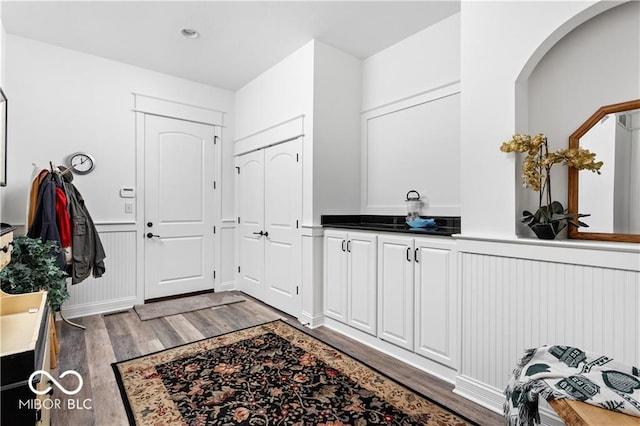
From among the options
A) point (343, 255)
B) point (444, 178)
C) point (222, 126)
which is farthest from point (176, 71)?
point (444, 178)

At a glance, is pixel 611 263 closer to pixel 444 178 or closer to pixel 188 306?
pixel 444 178

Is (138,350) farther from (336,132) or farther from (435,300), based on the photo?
(336,132)

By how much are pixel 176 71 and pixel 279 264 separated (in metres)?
2.65

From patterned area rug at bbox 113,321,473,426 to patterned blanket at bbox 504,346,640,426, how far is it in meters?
0.72

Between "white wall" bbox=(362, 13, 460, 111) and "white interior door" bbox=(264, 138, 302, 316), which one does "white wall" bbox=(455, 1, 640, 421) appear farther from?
"white interior door" bbox=(264, 138, 302, 316)

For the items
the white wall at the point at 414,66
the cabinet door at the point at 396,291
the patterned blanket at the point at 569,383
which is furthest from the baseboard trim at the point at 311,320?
the white wall at the point at 414,66

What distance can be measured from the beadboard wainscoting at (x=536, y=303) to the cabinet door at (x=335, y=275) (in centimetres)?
118

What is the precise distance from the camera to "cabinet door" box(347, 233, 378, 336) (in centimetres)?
277

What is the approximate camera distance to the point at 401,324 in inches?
99.9

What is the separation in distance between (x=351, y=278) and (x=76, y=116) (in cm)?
335

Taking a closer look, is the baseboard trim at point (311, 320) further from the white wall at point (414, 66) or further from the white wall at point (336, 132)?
the white wall at point (414, 66)

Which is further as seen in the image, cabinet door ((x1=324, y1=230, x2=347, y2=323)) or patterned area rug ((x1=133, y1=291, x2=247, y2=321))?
patterned area rug ((x1=133, y1=291, x2=247, y2=321))

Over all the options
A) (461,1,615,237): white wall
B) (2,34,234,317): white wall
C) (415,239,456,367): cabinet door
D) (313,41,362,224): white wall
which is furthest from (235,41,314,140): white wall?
(415,239,456,367): cabinet door

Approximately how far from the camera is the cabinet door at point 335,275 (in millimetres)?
3057
